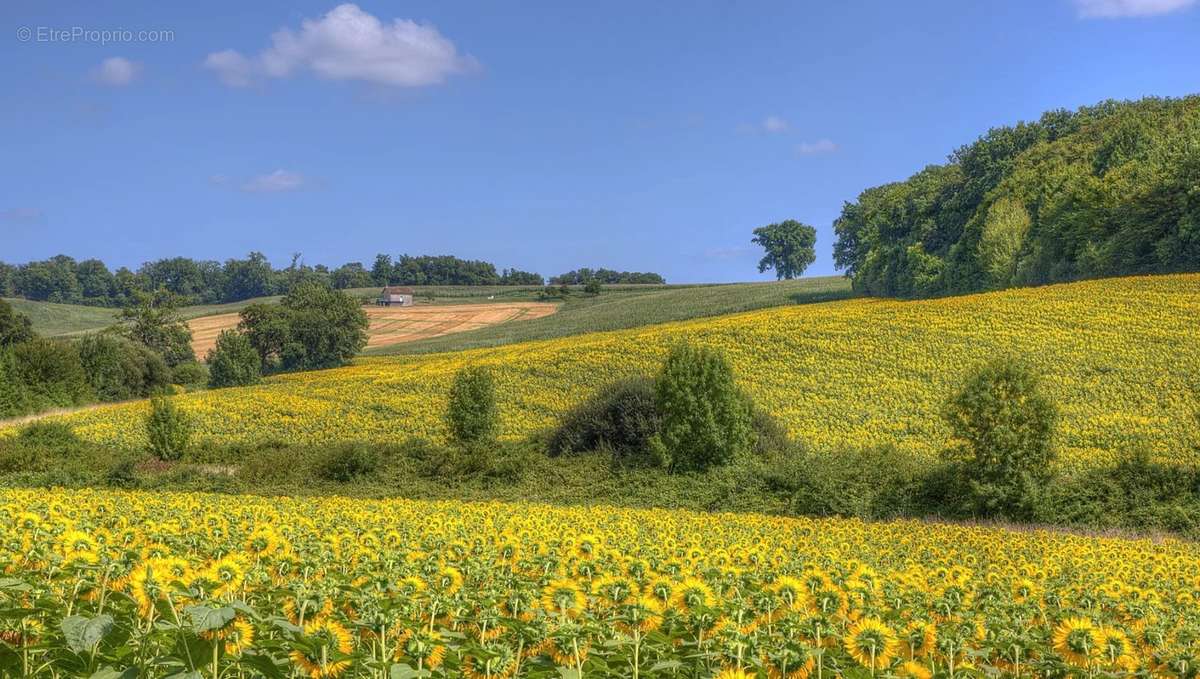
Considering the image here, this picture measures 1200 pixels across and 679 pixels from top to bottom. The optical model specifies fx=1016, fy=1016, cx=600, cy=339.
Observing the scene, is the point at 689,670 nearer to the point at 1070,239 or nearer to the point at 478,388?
the point at 478,388

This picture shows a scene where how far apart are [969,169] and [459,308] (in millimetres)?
58187

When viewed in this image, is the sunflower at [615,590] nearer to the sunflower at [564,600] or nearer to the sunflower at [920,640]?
the sunflower at [564,600]

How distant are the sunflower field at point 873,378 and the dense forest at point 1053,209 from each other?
4.79 meters

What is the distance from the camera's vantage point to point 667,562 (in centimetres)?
757

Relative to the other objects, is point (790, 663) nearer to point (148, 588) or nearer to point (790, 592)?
point (790, 592)

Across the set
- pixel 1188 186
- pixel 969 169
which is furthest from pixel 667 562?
pixel 969 169

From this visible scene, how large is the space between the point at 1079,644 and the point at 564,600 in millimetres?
2455

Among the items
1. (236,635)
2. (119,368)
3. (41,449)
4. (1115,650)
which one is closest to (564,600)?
(236,635)

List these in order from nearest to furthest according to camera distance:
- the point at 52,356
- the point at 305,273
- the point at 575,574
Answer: the point at 575,574 < the point at 52,356 < the point at 305,273

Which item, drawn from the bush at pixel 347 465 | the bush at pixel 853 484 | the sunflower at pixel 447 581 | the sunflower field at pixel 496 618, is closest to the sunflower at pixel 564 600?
the sunflower field at pixel 496 618

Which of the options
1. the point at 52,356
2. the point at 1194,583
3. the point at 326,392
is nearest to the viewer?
the point at 1194,583

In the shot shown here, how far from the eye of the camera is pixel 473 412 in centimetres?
3588

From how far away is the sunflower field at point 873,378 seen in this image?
3791 cm

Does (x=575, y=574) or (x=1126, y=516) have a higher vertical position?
(x=575, y=574)
